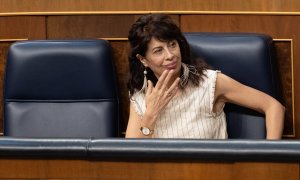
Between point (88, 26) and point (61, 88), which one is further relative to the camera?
point (88, 26)

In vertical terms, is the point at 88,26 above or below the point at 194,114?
above

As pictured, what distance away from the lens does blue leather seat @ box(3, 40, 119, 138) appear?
5.02ft

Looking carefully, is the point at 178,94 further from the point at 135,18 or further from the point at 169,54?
the point at 135,18

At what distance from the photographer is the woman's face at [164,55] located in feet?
4.53

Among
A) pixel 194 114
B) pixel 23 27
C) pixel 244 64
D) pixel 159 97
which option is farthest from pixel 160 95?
pixel 23 27

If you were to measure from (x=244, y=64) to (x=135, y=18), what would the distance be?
384 millimetres

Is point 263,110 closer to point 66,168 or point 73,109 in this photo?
point 73,109

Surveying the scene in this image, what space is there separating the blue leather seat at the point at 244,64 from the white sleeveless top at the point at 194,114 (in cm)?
4

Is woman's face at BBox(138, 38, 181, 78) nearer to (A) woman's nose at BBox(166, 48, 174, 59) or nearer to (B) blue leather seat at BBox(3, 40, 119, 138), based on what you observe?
(A) woman's nose at BBox(166, 48, 174, 59)

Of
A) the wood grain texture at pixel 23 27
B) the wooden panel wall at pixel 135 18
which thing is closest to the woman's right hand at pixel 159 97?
the wooden panel wall at pixel 135 18

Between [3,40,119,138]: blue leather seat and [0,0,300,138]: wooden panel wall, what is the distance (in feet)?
0.29

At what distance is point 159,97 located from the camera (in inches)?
54.3

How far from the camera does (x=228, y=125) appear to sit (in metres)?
1.45
